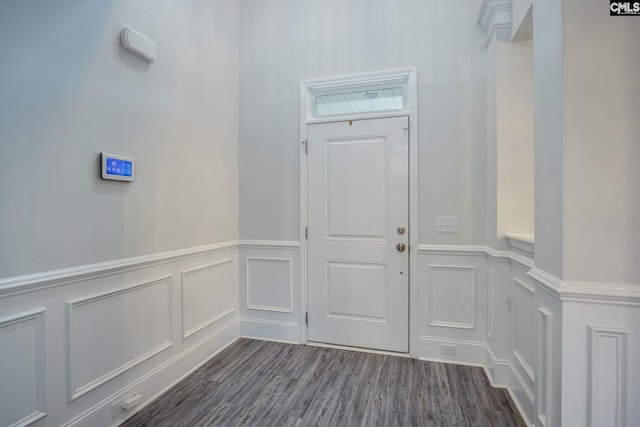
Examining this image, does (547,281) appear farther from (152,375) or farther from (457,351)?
(152,375)

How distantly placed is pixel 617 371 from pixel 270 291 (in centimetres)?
246

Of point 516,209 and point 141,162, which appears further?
point 516,209

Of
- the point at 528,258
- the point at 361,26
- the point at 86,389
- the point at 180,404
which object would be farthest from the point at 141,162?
the point at 528,258

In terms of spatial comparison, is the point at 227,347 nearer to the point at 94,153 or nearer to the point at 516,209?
the point at 94,153

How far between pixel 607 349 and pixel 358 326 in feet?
6.04

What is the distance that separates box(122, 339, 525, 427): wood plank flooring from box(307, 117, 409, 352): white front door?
0.28 meters

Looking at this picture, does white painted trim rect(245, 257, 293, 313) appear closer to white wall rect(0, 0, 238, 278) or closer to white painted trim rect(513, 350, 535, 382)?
white wall rect(0, 0, 238, 278)

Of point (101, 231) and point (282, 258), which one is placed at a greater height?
point (101, 231)

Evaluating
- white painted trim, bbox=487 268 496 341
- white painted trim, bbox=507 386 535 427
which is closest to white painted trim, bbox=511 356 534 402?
white painted trim, bbox=507 386 535 427

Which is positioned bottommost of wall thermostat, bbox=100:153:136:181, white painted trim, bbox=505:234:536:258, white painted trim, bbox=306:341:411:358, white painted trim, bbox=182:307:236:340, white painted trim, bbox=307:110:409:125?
white painted trim, bbox=306:341:411:358

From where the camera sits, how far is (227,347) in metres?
2.86

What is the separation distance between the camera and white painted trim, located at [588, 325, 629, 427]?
119 cm

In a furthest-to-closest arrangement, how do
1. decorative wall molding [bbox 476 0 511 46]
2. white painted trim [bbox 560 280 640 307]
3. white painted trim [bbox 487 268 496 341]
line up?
white painted trim [bbox 487 268 496 341] < decorative wall molding [bbox 476 0 511 46] < white painted trim [bbox 560 280 640 307]

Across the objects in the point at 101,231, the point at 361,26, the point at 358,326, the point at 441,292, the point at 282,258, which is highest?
the point at 361,26
